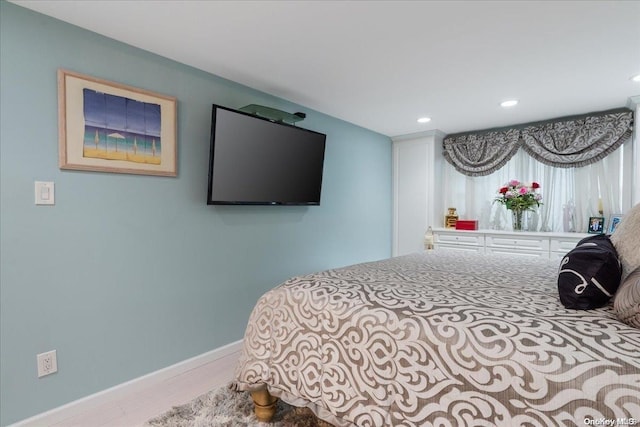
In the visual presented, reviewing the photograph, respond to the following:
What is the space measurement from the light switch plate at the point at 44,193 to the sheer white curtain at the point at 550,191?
417 cm

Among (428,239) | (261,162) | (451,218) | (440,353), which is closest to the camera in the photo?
(440,353)

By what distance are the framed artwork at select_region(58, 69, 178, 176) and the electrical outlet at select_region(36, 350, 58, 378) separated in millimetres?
1035

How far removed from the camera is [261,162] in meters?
2.63

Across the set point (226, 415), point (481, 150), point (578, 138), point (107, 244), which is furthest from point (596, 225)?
point (107, 244)

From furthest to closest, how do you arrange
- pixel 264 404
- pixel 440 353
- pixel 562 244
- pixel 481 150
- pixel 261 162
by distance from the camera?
pixel 481 150
pixel 562 244
pixel 261 162
pixel 264 404
pixel 440 353

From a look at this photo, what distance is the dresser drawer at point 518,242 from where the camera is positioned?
3.39 meters

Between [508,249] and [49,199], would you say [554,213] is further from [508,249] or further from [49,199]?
[49,199]

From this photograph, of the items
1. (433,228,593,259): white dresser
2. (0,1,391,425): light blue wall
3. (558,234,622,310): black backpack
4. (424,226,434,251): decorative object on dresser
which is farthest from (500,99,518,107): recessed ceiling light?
(558,234,622,310): black backpack

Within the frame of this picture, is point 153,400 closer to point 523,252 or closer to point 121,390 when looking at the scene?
point 121,390

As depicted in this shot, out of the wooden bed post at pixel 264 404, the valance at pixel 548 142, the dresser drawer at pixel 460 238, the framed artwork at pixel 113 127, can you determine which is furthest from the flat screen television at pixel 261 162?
the valance at pixel 548 142

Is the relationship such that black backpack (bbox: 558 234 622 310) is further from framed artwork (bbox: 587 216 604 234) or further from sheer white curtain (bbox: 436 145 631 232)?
sheer white curtain (bbox: 436 145 631 232)

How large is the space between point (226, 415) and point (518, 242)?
133 inches

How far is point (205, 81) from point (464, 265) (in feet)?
7.61

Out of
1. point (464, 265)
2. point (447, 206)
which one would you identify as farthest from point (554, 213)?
point (464, 265)
